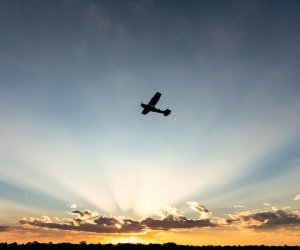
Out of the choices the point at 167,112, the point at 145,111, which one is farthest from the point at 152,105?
the point at 167,112

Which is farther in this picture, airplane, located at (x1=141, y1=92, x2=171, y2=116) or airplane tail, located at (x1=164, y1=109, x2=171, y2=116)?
airplane tail, located at (x1=164, y1=109, x2=171, y2=116)

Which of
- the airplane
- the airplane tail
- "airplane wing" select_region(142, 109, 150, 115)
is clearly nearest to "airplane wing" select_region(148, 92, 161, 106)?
the airplane

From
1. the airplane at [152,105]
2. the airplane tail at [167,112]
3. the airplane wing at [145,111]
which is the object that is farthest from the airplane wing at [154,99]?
the airplane tail at [167,112]

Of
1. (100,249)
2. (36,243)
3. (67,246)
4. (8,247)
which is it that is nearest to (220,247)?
(100,249)

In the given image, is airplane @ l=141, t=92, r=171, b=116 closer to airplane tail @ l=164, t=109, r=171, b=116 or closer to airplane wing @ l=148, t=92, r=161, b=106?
airplane wing @ l=148, t=92, r=161, b=106

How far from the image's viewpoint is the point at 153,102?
48656mm

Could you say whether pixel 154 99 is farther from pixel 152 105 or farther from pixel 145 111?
pixel 145 111

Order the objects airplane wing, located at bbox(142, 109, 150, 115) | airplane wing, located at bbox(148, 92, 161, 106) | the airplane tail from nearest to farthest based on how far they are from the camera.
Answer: airplane wing, located at bbox(148, 92, 161, 106)
airplane wing, located at bbox(142, 109, 150, 115)
the airplane tail

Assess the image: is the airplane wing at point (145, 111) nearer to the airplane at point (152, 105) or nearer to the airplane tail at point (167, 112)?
the airplane at point (152, 105)

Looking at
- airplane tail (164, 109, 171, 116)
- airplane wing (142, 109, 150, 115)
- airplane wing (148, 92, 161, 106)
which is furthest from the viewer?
airplane tail (164, 109, 171, 116)

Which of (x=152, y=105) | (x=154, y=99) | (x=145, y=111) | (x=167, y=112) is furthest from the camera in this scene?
(x=167, y=112)

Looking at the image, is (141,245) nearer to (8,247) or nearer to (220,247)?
(220,247)

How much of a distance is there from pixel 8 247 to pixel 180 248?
656 inches

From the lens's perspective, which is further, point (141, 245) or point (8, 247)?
point (141, 245)
